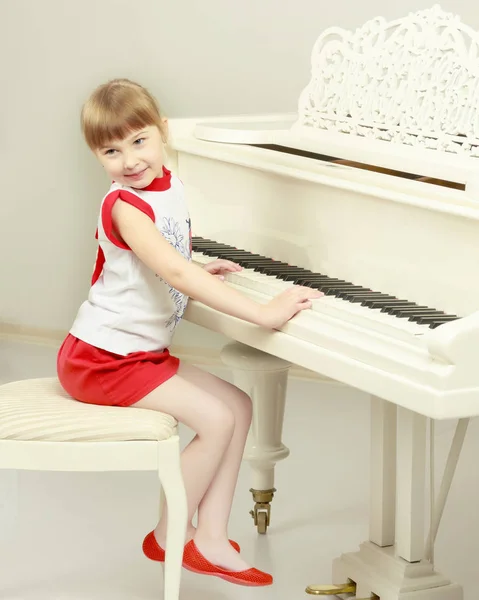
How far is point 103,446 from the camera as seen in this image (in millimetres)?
2293

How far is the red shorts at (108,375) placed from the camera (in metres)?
2.44

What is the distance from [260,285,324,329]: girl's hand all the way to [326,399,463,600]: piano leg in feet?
1.02

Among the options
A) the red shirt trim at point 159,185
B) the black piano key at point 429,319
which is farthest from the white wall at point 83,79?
the black piano key at point 429,319

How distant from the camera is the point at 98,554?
123 inches

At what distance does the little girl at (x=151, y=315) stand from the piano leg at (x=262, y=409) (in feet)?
1.23

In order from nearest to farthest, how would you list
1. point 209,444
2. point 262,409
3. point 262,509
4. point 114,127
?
point 114,127 → point 209,444 → point 262,409 → point 262,509

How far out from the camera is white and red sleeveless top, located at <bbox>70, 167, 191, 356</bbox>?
2.46 metres

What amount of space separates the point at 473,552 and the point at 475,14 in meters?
2.09

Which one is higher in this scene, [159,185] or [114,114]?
[114,114]

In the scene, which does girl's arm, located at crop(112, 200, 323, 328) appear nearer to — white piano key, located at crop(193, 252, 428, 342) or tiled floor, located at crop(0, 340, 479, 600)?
white piano key, located at crop(193, 252, 428, 342)

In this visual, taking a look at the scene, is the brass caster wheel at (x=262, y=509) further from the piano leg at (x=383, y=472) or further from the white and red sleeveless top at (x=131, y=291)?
the white and red sleeveless top at (x=131, y=291)

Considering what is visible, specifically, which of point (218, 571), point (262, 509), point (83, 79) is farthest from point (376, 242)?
point (83, 79)

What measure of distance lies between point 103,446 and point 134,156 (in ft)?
1.96

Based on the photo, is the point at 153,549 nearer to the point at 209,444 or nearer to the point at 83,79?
the point at 209,444
